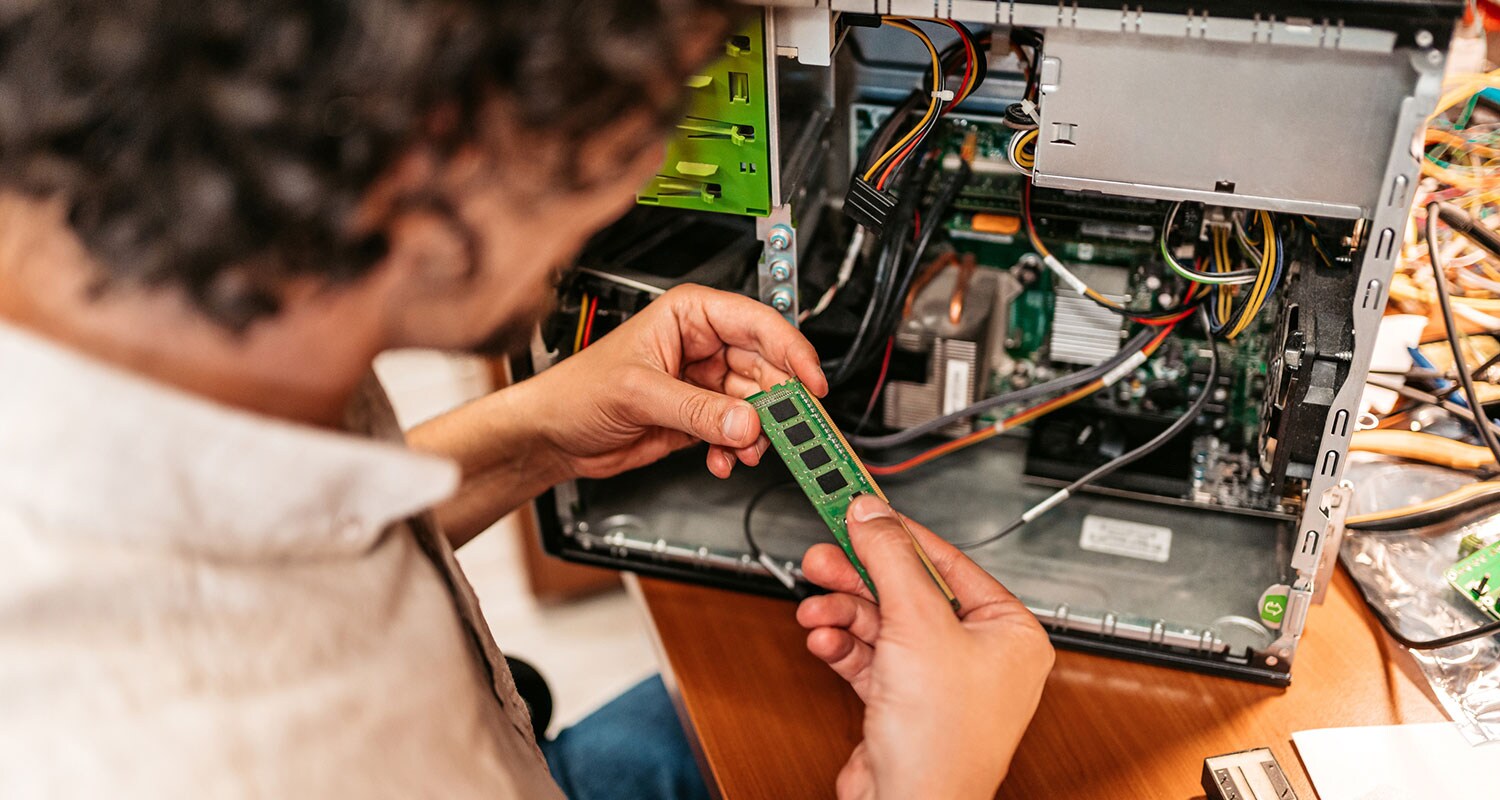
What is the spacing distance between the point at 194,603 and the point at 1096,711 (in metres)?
0.71

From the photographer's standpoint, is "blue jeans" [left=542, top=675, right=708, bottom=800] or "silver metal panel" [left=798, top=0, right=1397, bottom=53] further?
"blue jeans" [left=542, top=675, right=708, bottom=800]

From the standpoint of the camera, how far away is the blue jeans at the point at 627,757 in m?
1.07

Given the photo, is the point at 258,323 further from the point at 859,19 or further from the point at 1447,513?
the point at 1447,513

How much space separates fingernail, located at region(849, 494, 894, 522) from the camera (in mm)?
820

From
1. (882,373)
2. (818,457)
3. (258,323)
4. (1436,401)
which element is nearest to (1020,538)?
(882,373)

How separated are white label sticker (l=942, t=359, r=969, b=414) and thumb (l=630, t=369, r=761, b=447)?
0.81 ft

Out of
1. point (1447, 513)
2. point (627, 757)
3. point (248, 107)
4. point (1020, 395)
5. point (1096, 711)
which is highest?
point (248, 107)

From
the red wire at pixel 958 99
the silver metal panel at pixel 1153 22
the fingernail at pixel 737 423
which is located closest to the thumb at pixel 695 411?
the fingernail at pixel 737 423

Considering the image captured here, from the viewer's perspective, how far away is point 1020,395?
1.03 meters

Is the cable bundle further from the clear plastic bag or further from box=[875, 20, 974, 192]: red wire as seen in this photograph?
the clear plastic bag

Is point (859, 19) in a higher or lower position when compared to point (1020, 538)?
higher

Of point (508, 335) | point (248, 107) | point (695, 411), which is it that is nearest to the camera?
point (248, 107)

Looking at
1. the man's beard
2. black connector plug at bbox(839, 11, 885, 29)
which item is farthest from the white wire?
the man's beard

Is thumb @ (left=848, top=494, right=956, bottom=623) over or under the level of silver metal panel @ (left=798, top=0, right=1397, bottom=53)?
under
